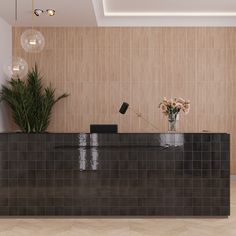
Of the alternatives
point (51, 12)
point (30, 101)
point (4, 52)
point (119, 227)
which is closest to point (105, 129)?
point (119, 227)

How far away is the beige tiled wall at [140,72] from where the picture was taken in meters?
7.55

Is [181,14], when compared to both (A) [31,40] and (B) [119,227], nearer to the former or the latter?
(A) [31,40]

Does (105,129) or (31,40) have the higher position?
(31,40)

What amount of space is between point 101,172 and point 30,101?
299 cm

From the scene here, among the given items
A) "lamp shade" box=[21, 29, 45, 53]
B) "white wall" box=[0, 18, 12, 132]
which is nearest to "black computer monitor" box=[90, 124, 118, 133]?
"lamp shade" box=[21, 29, 45, 53]

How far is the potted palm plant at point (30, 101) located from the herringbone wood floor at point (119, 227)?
2810 mm

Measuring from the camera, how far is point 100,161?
15.7 ft

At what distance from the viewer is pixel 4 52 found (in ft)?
23.6

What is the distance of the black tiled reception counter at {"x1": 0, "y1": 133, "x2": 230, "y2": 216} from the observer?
477 cm

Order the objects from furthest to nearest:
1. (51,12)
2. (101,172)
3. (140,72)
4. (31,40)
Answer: (140,72) < (51,12) < (101,172) < (31,40)

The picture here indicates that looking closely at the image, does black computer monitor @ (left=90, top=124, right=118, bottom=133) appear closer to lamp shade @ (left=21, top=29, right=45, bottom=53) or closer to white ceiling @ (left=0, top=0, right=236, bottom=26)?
lamp shade @ (left=21, top=29, right=45, bottom=53)

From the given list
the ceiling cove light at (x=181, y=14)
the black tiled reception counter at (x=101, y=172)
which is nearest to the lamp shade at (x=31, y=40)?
the black tiled reception counter at (x=101, y=172)

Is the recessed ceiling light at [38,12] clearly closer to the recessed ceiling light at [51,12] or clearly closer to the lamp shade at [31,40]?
the recessed ceiling light at [51,12]

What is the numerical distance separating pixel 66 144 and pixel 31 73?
3072 millimetres
